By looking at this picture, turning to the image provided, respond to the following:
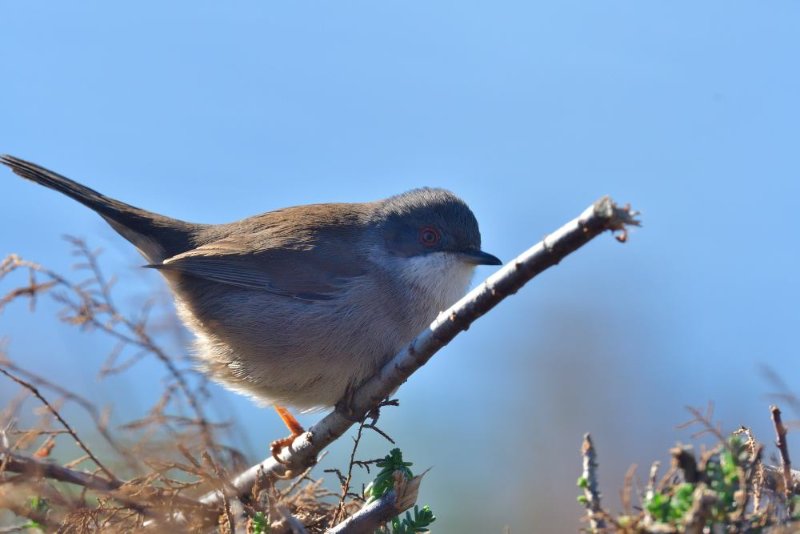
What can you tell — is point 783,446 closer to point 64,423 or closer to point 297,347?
point 64,423

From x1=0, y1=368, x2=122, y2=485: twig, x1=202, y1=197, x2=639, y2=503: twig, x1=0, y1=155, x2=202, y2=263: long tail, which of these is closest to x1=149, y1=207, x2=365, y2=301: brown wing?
x1=0, y1=155, x2=202, y2=263: long tail

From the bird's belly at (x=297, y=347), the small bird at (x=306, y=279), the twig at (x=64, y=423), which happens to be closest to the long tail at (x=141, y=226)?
the small bird at (x=306, y=279)

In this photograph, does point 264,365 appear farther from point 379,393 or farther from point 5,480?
point 5,480

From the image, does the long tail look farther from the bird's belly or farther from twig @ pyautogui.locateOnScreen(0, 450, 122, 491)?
twig @ pyautogui.locateOnScreen(0, 450, 122, 491)

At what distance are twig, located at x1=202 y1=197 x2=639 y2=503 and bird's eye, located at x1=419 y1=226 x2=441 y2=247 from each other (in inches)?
77.9

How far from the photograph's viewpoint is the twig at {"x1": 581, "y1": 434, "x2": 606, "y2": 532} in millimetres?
1820

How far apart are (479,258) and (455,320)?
2.52 metres

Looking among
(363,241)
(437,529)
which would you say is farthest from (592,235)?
(437,529)

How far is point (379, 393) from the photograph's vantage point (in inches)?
126

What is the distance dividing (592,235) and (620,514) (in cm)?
70

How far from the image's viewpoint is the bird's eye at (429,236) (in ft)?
17.1

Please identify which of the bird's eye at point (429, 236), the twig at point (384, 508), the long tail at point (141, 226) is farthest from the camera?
the long tail at point (141, 226)

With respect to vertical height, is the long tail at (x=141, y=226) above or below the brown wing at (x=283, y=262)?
above

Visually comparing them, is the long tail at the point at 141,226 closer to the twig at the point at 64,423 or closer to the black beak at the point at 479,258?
the black beak at the point at 479,258
